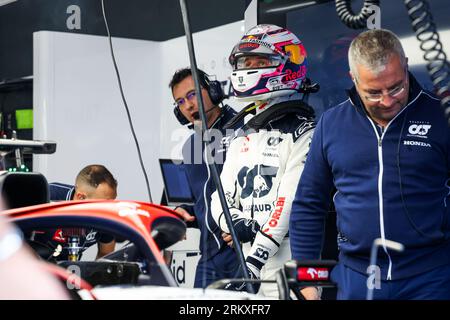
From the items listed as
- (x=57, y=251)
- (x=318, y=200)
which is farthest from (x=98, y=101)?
(x=57, y=251)

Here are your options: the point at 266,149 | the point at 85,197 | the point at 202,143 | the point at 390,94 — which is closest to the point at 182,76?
the point at 202,143

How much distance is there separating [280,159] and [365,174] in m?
0.50

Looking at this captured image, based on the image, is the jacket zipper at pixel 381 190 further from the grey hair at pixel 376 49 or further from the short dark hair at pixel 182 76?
the short dark hair at pixel 182 76

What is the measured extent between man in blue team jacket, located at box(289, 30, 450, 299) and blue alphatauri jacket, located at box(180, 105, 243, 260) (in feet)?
1.73

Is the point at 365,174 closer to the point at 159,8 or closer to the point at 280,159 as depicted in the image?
the point at 280,159

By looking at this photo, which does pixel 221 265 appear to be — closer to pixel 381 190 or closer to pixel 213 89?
pixel 381 190

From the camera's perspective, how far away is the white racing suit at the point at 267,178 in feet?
8.41

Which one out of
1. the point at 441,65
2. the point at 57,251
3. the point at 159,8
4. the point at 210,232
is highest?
the point at 159,8

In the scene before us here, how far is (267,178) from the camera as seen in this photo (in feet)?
8.61

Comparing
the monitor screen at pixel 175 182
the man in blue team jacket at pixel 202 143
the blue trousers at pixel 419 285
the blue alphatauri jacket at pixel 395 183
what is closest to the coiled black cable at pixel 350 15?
the blue alphatauri jacket at pixel 395 183

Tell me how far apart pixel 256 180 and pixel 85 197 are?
40.4 inches

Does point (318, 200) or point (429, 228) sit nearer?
point (429, 228)

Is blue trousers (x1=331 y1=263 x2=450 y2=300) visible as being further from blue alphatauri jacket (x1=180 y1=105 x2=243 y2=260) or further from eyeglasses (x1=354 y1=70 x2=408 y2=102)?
blue alphatauri jacket (x1=180 y1=105 x2=243 y2=260)

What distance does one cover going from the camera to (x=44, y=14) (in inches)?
214
